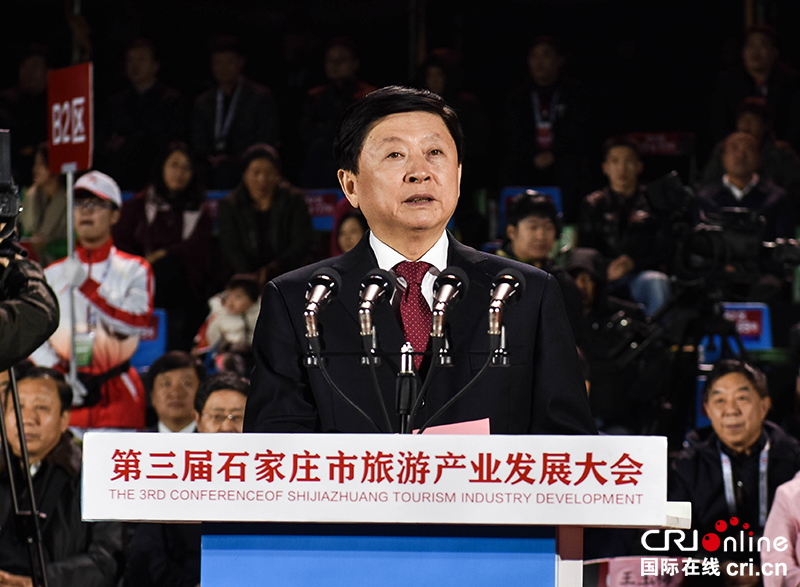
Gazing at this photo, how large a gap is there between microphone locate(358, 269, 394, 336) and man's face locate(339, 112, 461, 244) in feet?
0.66

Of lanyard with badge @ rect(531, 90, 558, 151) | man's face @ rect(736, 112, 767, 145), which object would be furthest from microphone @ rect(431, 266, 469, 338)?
lanyard with badge @ rect(531, 90, 558, 151)

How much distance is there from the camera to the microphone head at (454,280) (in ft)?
5.66

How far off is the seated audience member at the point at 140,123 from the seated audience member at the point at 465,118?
67.3 inches

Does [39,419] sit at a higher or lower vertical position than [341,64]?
lower

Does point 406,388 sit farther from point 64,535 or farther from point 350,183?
point 64,535

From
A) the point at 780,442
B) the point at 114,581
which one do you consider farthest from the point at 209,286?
the point at 780,442

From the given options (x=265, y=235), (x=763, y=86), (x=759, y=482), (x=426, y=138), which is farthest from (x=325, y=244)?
(x=426, y=138)

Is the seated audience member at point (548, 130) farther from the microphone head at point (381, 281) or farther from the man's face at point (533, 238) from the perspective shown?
the microphone head at point (381, 281)

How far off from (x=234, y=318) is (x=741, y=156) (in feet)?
9.89

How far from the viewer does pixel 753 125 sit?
678 centimetres

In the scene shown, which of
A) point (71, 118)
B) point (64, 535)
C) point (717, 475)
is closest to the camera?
point (64, 535)

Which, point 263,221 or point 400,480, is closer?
point 400,480

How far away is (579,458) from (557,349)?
0.47 m

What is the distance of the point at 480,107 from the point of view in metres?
7.43
